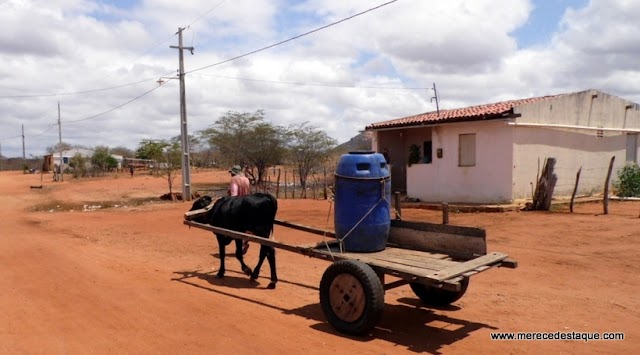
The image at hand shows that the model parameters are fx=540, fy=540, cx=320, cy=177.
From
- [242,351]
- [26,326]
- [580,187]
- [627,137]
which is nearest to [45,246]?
[26,326]


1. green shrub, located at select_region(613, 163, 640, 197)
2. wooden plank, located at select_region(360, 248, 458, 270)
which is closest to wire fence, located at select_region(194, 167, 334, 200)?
green shrub, located at select_region(613, 163, 640, 197)

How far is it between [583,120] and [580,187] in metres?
2.38

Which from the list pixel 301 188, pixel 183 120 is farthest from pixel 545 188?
pixel 301 188

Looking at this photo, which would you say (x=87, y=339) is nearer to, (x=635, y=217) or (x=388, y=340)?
(x=388, y=340)

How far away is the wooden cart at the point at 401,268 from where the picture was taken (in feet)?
16.8

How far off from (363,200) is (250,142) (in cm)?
2726

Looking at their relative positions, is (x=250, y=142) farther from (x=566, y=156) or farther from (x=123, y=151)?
(x=123, y=151)

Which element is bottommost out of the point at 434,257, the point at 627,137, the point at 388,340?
the point at 388,340

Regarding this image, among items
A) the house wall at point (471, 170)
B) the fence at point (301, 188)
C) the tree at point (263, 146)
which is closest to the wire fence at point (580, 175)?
the house wall at point (471, 170)

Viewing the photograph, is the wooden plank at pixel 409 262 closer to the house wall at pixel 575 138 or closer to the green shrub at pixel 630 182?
the house wall at pixel 575 138

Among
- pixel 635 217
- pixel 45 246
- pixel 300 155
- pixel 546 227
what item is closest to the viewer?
pixel 45 246

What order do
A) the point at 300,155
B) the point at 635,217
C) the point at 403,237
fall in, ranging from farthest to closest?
1. the point at 300,155
2. the point at 635,217
3. the point at 403,237

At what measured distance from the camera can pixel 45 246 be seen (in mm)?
11398

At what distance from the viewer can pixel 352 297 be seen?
5.36 metres
